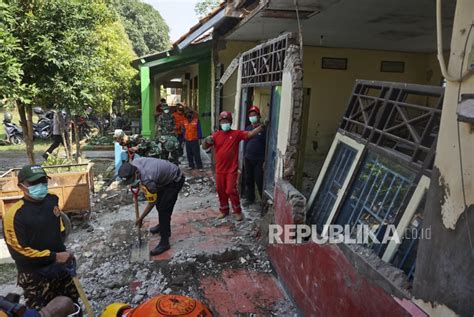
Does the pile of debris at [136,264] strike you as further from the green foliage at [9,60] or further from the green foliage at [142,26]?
the green foliage at [142,26]

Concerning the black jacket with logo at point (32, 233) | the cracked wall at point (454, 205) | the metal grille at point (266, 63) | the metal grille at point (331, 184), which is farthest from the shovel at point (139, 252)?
the cracked wall at point (454, 205)

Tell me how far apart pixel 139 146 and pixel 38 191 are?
14.2ft

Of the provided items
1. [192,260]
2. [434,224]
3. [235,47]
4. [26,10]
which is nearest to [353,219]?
[434,224]

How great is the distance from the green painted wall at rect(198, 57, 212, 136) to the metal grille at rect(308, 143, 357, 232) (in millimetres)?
7160

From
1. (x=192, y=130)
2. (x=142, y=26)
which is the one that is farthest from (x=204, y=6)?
(x=192, y=130)

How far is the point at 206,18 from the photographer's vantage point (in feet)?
24.6

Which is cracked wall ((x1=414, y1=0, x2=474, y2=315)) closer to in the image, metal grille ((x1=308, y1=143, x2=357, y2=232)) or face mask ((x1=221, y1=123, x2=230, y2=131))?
metal grille ((x1=308, y1=143, x2=357, y2=232))

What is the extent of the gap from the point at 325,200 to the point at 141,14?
1509 inches

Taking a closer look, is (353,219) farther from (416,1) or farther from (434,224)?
(416,1)

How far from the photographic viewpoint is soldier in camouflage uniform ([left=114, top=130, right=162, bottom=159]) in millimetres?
7184

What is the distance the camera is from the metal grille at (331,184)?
149 inches

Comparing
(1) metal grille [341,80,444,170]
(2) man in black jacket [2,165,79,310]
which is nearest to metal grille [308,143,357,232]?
(1) metal grille [341,80,444,170]

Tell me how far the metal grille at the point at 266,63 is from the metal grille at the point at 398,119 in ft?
3.91

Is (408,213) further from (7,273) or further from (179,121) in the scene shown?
(179,121)
